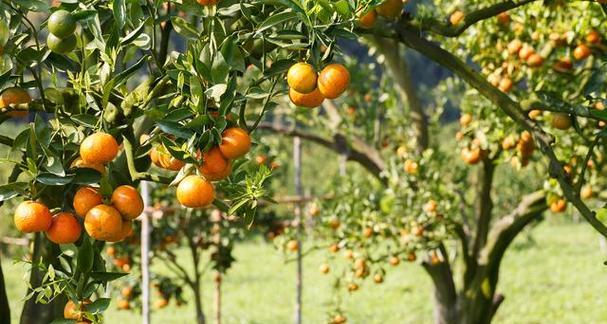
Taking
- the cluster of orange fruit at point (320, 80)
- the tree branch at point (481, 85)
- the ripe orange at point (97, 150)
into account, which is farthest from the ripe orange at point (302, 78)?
the tree branch at point (481, 85)

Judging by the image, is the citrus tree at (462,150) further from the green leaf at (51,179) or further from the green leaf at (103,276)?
the green leaf at (51,179)

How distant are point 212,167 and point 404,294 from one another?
12.6 metres

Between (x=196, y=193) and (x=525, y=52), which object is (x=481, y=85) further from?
(x=525, y=52)

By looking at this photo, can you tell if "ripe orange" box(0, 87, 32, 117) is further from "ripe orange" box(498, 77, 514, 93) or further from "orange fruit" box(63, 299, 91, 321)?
"ripe orange" box(498, 77, 514, 93)

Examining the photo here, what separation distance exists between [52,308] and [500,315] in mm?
9366

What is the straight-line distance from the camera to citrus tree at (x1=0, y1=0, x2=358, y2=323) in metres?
1.95

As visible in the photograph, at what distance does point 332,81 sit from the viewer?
194 centimetres

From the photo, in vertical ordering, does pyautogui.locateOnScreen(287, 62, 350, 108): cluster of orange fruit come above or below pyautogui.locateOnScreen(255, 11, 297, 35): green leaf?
below

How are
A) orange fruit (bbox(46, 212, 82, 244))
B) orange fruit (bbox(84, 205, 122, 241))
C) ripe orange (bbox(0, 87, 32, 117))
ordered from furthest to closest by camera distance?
ripe orange (bbox(0, 87, 32, 117)) < orange fruit (bbox(46, 212, 82, 244)) < orange fruit (bbox(84, 205, 122, 241))

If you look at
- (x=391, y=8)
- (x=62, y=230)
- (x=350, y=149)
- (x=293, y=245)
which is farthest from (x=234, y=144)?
(x=293, y=245)

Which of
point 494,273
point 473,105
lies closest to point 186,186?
point 473,105

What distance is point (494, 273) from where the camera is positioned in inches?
242

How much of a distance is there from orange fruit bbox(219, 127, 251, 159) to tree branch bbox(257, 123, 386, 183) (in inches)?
179

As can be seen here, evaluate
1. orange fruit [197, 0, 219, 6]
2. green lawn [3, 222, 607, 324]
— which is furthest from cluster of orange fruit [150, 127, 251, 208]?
green lawn [3, 222, 607, 324]
